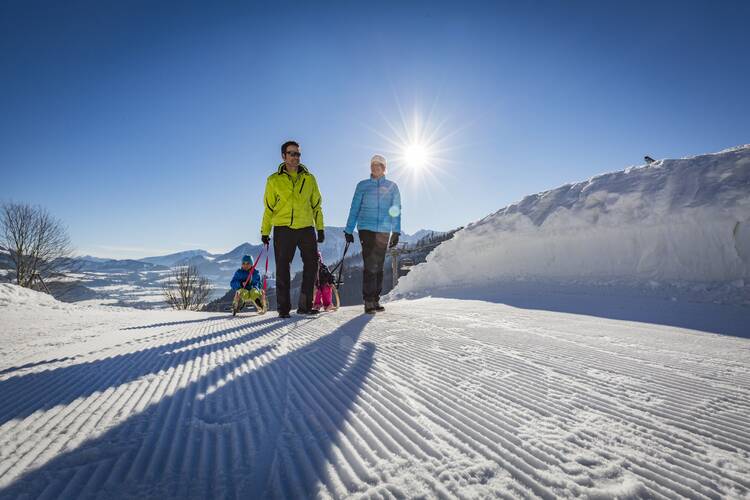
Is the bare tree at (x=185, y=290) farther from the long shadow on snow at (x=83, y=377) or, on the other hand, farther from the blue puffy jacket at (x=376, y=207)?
the long shadow on snow at (x=83, y=377)

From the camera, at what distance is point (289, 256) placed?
413 cm

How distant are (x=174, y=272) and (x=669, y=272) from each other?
3976cm

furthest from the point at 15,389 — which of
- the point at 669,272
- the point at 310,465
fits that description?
the point at 669,272

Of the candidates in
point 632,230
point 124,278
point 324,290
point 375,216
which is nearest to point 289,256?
point 375,216

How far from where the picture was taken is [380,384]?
1.36m

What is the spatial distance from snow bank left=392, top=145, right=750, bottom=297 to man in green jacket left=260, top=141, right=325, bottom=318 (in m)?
4.15

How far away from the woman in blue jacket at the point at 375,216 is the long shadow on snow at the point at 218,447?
9.60 feet

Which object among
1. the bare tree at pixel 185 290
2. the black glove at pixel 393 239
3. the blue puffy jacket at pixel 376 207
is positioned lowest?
the bare tree at pixel 185 290

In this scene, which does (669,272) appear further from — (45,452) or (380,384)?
(45,452)

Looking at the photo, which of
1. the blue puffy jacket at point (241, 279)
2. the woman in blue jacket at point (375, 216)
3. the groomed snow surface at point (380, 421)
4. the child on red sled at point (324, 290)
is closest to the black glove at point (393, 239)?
the woman in blue jacket at point (375, 216)

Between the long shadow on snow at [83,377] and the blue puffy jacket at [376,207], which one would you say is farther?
the blue puffy jacket at [376,207]

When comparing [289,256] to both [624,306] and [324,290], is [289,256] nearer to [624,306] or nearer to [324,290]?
[324,290]

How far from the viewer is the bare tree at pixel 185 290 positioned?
31.8 meters

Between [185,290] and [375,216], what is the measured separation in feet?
110
